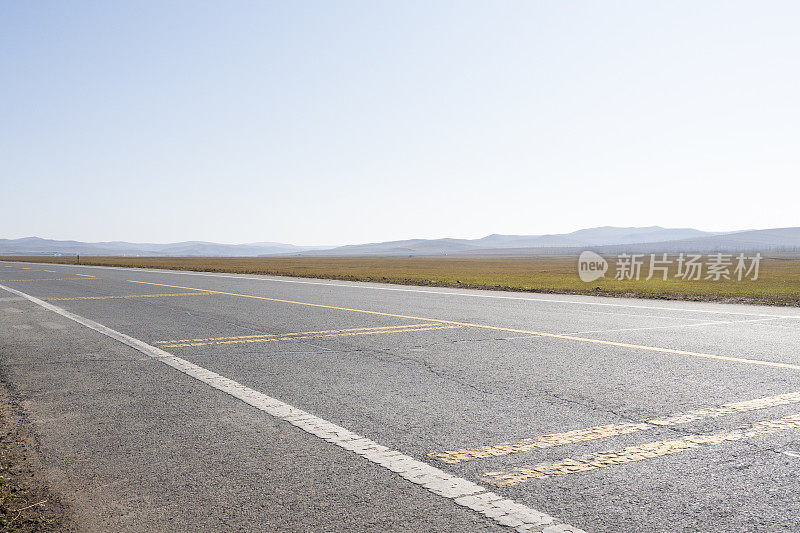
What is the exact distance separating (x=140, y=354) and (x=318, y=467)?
5.33 meters

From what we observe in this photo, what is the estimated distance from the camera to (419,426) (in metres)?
5.03

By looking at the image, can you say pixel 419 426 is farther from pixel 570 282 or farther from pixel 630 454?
pixel 570 282

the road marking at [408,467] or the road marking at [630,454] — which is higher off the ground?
the road marking at [630,454]

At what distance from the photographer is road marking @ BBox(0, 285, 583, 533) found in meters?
3.33

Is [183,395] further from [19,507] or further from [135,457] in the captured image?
[19,507]

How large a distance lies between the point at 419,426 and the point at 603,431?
4.48ft

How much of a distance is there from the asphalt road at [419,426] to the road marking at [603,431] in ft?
0.08

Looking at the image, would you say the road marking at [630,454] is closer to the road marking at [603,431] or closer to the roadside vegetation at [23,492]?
the road marking at [603,431]

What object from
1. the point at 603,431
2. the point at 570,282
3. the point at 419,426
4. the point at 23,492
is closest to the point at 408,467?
the point at 419,426

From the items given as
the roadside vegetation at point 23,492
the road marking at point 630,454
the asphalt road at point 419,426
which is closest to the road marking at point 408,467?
the asphalt road at point 419,426

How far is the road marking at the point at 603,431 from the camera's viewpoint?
4.36 m

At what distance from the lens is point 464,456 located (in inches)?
170

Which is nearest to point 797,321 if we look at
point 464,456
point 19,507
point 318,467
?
point 464,456

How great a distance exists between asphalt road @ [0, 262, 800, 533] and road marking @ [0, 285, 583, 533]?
0.07 feet
